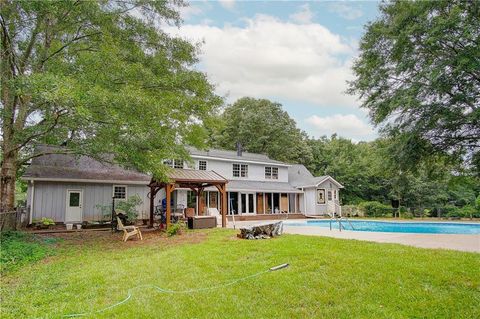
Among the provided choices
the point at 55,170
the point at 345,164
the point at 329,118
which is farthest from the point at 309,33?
the point at 329,118

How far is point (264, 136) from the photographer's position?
123 feet

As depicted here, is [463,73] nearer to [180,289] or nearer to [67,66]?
[180,289]

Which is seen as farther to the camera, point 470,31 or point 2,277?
point 470,31

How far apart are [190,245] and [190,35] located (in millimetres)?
9053

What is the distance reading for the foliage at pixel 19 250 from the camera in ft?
25.1

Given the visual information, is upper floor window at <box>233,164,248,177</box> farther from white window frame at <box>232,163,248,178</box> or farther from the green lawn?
the green lawn

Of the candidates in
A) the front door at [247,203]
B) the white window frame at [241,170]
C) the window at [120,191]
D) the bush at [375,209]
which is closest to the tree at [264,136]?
the white window frame at [241,170]

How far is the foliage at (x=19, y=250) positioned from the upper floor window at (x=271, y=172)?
18638 mm

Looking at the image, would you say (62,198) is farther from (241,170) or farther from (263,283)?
(263,283)

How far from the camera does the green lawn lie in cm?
446

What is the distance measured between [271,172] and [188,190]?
8624 mm

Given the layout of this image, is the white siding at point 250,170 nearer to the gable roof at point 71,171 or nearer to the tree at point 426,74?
the gable roof at point 71,171

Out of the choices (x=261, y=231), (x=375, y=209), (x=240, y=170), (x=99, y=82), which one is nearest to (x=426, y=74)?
(x=261, y=231)

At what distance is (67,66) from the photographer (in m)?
10.8
